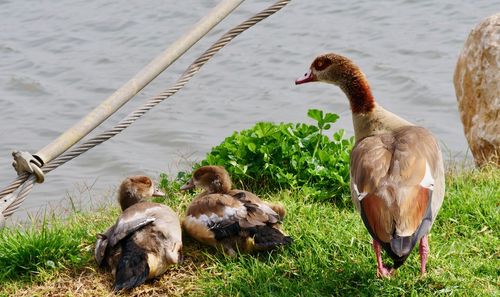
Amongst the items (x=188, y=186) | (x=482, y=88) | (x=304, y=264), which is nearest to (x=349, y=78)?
(x=304, y=264)

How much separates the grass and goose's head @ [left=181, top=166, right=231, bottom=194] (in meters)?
0.48

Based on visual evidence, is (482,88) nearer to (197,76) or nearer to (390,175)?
(390,175)

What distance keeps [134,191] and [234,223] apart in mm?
980

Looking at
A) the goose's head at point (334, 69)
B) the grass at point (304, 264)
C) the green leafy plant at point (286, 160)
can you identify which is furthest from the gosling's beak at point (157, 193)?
the goose's head at point (334, 69)

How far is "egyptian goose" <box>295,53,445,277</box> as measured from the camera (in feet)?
16.4

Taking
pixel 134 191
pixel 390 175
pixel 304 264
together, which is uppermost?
pixel 390 175

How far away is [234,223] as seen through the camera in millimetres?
6059

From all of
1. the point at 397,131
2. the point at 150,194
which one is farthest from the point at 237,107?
the point at 397,131

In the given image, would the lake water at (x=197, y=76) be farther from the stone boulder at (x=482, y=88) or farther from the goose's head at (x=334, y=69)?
the goose's head at (x=334, y=69)

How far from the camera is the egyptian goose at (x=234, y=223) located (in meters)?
6.00

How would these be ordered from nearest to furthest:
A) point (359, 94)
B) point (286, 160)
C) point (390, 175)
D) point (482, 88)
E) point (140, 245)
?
1. point (390, 175)
2. point (140, 245)
3. point (359, 94)
4. point (286, 160)
5. point (482, 88)

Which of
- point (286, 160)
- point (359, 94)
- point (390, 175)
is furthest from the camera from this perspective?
point (286, 160)

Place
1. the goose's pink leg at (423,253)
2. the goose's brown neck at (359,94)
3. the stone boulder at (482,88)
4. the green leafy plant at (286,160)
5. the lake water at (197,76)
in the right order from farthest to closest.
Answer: the lake water at (197,76)
the stone boulder at (482,88)
the green leafy plant at (286,160)
the goose's brown neck at (359,94)
the goose's pink leg at (423,253)

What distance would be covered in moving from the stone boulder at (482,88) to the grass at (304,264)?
5.43 ft
